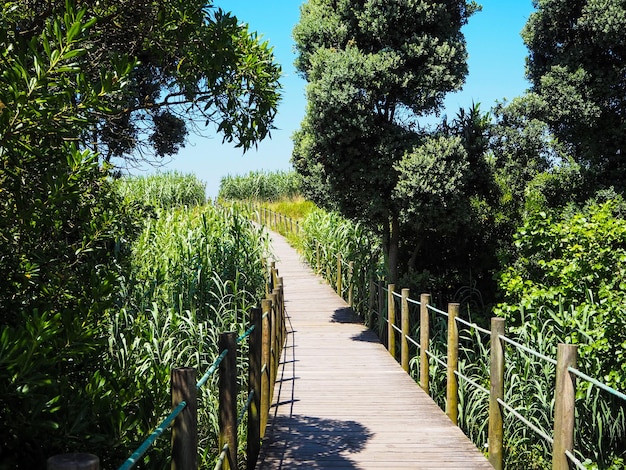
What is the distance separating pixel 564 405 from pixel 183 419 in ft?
8.19

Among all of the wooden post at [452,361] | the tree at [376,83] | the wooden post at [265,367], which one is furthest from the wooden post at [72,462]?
the tree at [376,83]

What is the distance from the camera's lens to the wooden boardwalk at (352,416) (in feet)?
17.6

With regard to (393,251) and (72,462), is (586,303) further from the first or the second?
(72,462)

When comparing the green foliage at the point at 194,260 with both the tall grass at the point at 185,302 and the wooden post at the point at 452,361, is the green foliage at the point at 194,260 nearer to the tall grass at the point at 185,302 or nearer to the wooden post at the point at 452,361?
the tall grass at the point at 185,302

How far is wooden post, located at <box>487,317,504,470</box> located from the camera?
5383 mm

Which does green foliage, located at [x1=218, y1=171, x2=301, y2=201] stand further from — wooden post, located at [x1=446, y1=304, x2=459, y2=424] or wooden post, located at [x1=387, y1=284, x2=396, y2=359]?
wooden post, located at [x1=446, y1=304, x2=459, y2=424]

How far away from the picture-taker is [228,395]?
428 centimetres

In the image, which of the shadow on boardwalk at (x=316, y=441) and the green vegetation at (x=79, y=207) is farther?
the shadow on boardwalk at (x=316, y=441)

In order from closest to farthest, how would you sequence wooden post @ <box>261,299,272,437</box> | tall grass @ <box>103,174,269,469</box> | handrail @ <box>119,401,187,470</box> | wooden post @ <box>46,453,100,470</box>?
wooden post @ <box>46,453,100,470</box> < handrail @ <box>119,401,187,470</box> < tall grass @ <box>103,174,269,469</box> < wooden post @ <box>261,299,272,437</box>

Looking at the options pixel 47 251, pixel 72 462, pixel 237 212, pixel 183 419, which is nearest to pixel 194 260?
pixel 237 212

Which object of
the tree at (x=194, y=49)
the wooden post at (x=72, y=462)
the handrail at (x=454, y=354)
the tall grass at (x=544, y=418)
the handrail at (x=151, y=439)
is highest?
the tree at (x=194, y=49)

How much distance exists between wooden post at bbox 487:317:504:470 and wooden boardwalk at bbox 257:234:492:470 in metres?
0.13

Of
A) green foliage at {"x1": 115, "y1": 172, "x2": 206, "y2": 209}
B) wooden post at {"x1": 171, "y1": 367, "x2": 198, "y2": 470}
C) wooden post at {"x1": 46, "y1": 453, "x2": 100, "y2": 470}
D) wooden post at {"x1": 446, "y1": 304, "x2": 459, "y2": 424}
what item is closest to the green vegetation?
wooden post at {"x1": 171, "y1": 367, "x2": 198, "y2": 470}

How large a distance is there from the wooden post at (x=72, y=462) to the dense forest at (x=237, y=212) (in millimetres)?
725
